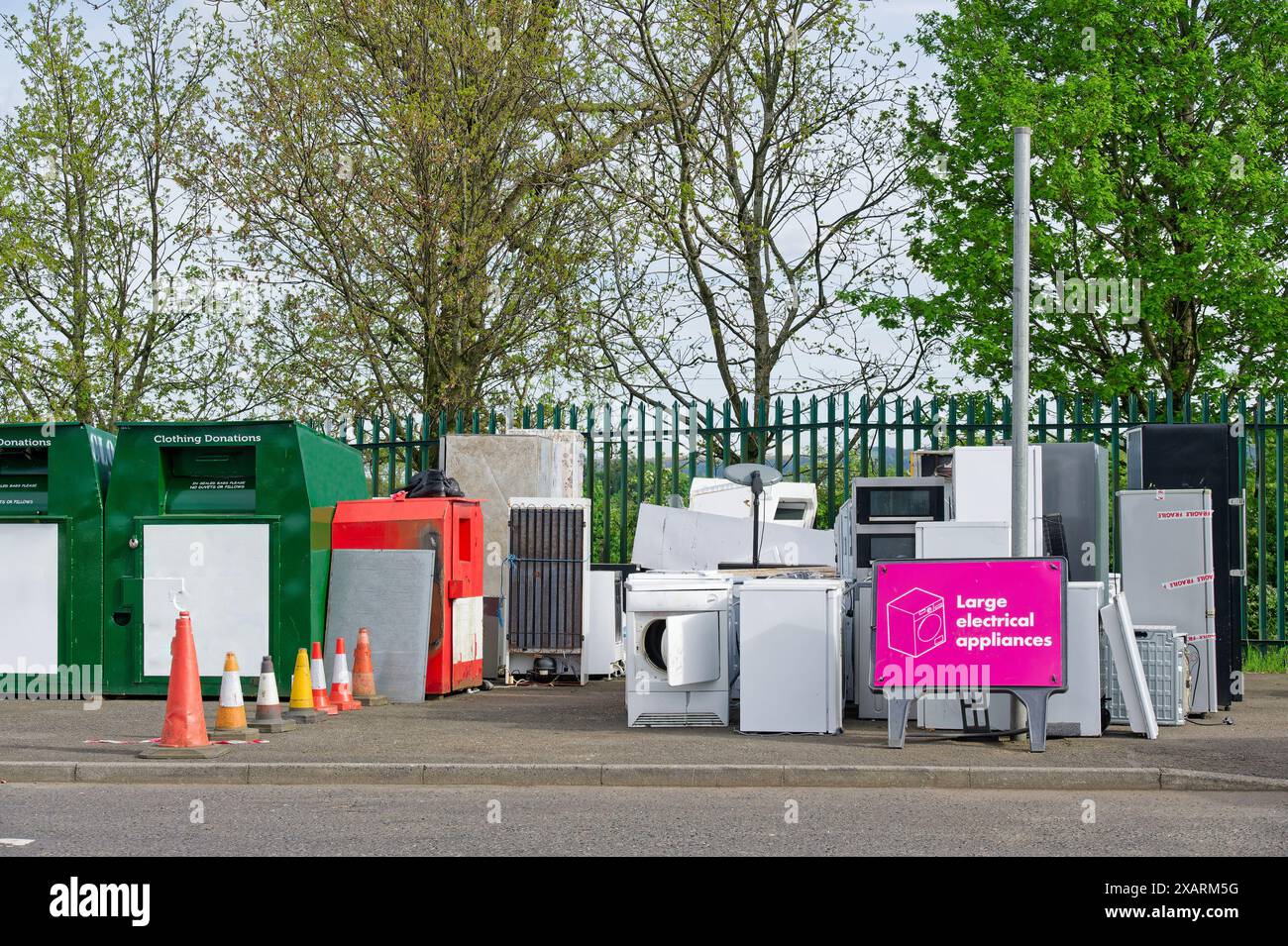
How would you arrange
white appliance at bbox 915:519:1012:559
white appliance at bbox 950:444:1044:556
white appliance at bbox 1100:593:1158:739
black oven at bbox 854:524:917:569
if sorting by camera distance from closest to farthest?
white appliance at bbox 1100:593:1158:739, white appliance at bbox 915:519:1012:559, white appliance at bbox 950:444:1044:556, black oven at bbox 854:524:917:569

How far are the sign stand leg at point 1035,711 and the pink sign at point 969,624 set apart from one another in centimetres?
5

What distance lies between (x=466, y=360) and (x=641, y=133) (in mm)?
5682

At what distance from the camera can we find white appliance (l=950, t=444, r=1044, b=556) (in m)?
11.9

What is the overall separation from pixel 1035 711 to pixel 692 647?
2.51m

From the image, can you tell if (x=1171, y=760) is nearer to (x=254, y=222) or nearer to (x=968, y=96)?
(x=254, y=222)

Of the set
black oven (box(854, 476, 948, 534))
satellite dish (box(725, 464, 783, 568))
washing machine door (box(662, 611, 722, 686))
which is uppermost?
satellite dish (box(725, 464, 783, 568))

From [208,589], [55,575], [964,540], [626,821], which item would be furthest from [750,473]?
[55,575]

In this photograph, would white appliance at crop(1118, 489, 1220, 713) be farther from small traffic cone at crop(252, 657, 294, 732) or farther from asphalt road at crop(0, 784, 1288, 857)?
small traffic cone at crop(252, 657, 294, 732)

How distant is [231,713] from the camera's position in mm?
10500

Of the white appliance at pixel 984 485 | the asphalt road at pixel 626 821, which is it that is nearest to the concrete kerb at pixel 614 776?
the asphalt road at pixel 626 821

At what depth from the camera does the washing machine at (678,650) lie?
10812mm

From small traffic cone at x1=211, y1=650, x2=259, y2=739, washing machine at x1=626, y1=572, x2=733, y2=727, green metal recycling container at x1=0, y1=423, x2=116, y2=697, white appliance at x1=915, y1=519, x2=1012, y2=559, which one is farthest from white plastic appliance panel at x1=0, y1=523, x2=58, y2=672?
white appliance at x1=915, y1=519, x2=1012, y2=559

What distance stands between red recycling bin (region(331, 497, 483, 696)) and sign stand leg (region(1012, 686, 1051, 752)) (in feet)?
19.0
